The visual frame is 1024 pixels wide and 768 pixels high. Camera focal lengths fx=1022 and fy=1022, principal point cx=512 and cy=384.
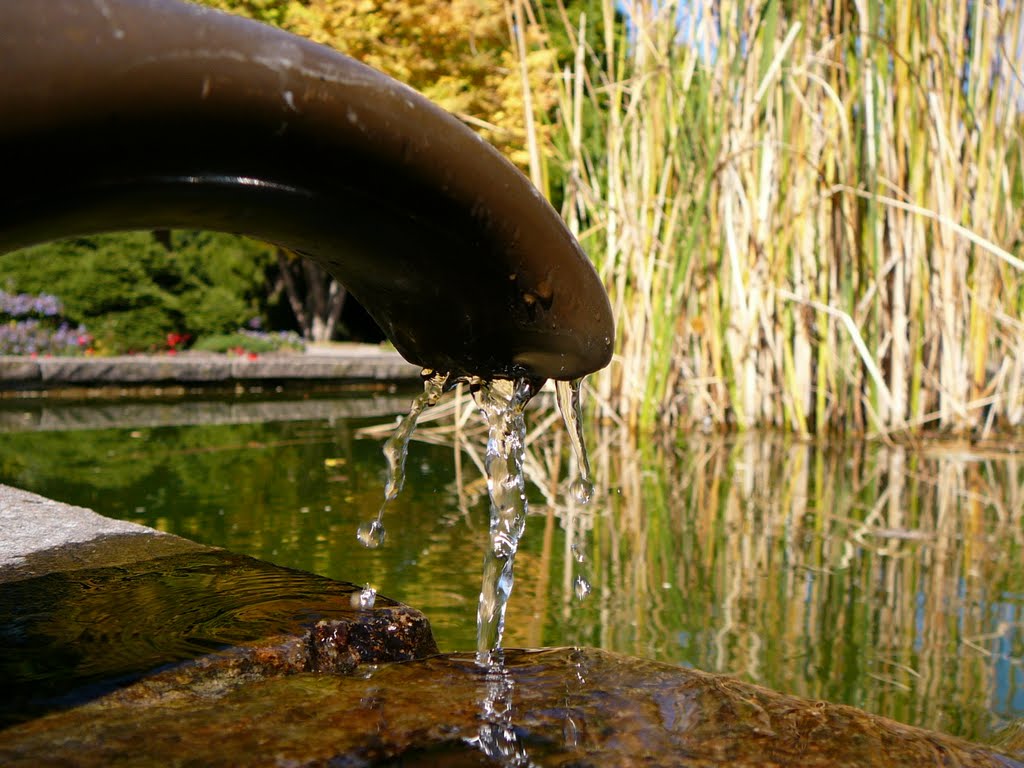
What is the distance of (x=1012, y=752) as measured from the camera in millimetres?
934

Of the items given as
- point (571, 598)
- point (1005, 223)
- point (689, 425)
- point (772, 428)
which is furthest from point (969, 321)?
point (571, 598)

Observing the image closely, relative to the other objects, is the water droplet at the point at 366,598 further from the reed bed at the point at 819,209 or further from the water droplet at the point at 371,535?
the reed bed at the point at 819,209

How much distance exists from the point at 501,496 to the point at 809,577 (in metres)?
0.89

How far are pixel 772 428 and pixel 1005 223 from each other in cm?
124

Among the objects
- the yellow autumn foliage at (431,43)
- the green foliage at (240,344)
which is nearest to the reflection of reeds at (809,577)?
the yellow autumn foliage at (431,43)

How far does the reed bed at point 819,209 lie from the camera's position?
3.92 metres

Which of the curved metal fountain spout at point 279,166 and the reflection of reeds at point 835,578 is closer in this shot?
the curved metal fountain spout at point 279,166

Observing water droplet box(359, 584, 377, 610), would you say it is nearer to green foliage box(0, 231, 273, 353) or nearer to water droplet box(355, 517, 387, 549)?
water droplet box(355, 517, 387, 549)

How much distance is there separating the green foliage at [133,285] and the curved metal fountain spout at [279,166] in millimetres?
10013

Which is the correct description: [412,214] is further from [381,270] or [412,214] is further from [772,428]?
[772,428]

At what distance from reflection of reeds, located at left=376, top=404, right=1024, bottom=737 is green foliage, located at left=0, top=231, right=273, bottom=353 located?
8516mm

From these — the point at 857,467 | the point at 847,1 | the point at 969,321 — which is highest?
the point at 847,1

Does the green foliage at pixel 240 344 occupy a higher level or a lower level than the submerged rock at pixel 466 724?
higher

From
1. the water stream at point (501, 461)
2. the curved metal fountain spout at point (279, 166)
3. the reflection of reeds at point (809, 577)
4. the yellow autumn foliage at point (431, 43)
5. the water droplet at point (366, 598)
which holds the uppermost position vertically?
the yellow autumn foliage at point (431, 43)
